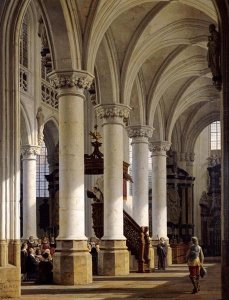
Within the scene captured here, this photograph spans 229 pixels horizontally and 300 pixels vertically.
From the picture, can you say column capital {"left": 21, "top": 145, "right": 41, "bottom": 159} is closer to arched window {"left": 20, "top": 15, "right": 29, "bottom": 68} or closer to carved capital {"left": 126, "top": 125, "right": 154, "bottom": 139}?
arched window {"left": 20, "top": 15, "right": 29, "bottom": 68}

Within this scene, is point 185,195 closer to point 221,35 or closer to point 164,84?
point 164,84

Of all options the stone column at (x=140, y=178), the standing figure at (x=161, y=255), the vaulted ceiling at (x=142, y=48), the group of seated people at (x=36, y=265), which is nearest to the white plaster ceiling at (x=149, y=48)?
the vaulted ceiling at (x=142, y=48)

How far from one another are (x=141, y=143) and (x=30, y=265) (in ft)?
29.7

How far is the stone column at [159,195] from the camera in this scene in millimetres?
32125

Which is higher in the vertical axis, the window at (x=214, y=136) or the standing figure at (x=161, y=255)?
the window at (x=214, y=136)

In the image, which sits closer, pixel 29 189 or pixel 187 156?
pixel 29 189

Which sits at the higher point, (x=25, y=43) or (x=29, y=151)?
(x=25, y=43)

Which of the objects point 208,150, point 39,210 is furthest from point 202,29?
point 208,150

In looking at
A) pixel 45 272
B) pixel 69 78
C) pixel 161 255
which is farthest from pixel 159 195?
pixel 69 78

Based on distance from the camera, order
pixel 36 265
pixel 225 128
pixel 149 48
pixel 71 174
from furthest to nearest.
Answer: pixel 149 48, pixel 36 265, pixel 71 174, pixel 225 128

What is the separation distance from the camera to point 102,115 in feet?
80.7

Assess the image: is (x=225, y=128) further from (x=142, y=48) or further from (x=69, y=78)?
(x=142, y=48)

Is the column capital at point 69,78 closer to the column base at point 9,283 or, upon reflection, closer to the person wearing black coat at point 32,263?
the person wearing black coat at point 32,263

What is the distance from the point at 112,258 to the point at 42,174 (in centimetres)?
1814
